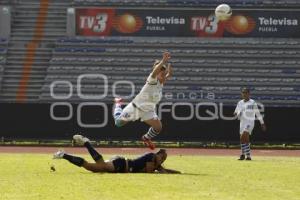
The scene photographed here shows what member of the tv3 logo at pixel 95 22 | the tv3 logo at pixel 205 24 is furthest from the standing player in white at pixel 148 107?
the tv3 logo at pixel 95 22

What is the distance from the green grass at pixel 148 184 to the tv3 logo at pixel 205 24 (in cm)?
2435

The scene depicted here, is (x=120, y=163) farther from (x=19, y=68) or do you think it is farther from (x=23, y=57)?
(x=23, y=57)

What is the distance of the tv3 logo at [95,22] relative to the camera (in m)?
40.4

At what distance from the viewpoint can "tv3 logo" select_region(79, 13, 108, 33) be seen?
40.4m

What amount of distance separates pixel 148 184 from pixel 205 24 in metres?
28.9

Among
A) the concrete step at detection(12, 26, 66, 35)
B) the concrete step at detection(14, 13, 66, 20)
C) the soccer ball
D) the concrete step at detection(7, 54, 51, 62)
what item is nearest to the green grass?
the soccer ball

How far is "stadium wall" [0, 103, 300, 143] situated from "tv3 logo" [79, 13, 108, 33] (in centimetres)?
922

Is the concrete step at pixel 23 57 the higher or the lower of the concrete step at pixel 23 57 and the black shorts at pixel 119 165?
the higher

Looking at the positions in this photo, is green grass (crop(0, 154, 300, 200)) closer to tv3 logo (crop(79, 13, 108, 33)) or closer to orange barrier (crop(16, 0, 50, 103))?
orange barrier (crop(16, 0, 50, 103))

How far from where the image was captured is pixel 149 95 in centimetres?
1712

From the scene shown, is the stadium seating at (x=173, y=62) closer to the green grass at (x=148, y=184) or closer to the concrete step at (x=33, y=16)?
the concrete step at (x=33, y=16)

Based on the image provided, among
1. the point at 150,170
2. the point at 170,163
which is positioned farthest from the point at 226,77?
the point at 150,170

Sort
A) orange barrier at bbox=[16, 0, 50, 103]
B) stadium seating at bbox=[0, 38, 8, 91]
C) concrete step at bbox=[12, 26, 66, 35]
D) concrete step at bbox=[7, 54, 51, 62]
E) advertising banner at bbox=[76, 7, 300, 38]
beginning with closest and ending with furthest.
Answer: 1. orange barrier at bbox=[16, 0, 50, 103]
2. stadium seating at bbox=[0, 38, 8, 91]
3. concrete step at bbox=[7, 54, 51, 62]
4. advertising banner at bbox=[76, 7, 300, 38]
5. concrete step at bbox=[12, 26, 66, 35]

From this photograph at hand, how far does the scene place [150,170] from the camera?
14547mm
